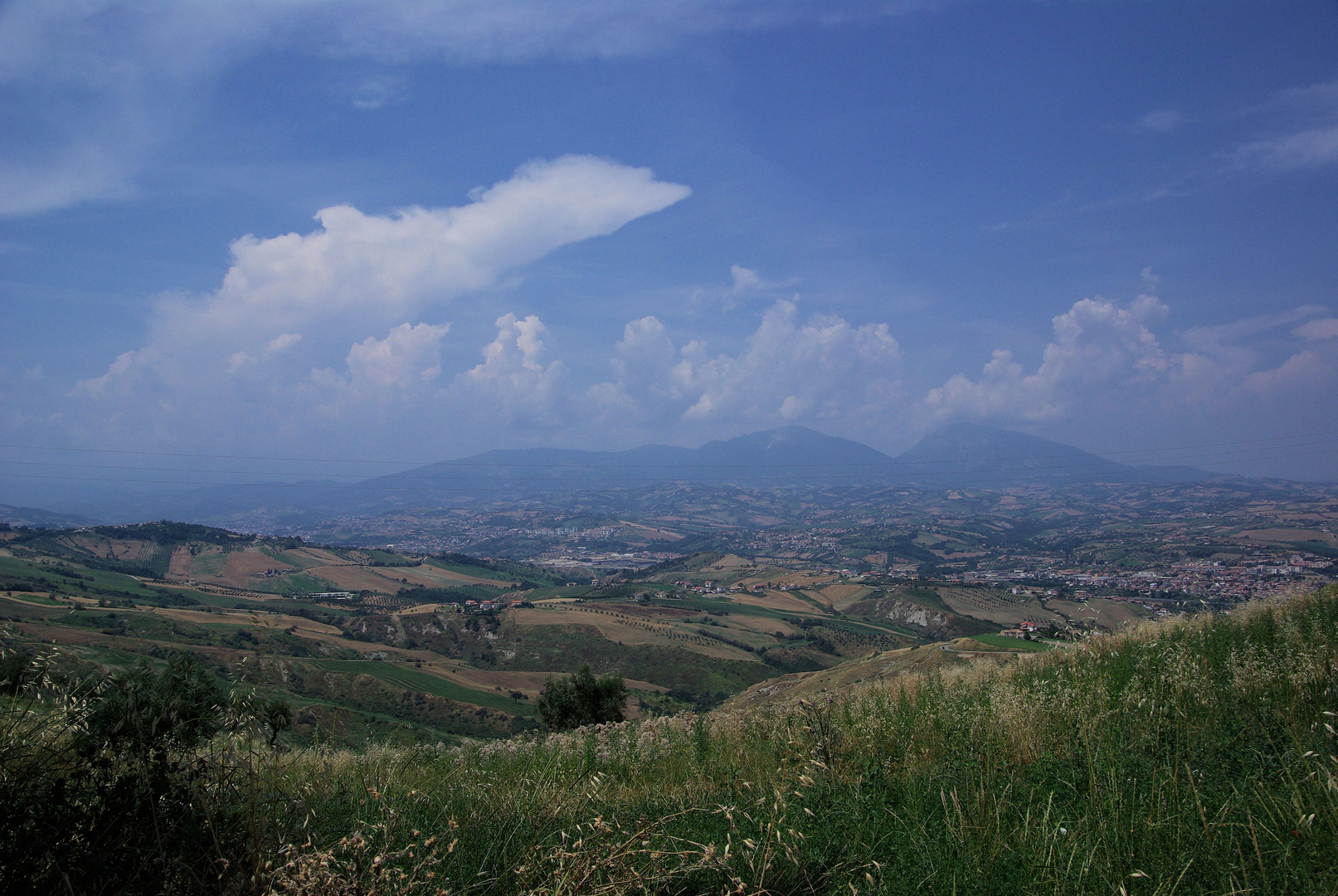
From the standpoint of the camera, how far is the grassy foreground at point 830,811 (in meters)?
2.73

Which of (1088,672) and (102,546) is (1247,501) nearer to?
(1088,672)

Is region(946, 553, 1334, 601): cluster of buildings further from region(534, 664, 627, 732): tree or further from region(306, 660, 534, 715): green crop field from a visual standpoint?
region(306, 660, 534, 715): green crop field

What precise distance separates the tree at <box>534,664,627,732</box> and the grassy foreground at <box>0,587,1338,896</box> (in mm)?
24053

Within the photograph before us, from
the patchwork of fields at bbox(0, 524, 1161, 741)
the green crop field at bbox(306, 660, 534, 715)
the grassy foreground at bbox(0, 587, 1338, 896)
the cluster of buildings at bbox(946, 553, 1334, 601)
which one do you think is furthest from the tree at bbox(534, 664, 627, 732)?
the cluster of buildings at bbox(946, 553, 1334, 601)

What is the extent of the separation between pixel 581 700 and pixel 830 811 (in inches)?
1083

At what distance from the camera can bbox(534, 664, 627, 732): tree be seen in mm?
28436

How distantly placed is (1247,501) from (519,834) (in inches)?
9858

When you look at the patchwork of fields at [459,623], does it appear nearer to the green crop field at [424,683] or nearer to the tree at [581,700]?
the green crop field at [424,683]

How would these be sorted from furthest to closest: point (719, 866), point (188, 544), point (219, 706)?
1. point (188, 544)
2. point (219, 706)
3. point (719, 866)

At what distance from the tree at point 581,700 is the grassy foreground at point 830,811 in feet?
78.9

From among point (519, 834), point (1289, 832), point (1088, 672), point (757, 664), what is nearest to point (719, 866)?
point (519, 834)

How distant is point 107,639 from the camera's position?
3738cm

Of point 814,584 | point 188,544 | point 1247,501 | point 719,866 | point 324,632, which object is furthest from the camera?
point 1247,501

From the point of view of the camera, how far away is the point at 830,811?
3701 millimetres
